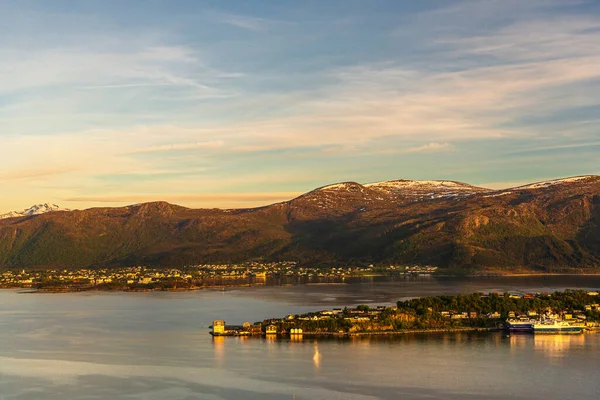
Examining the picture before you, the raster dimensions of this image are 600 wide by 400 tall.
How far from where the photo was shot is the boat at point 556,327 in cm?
5422

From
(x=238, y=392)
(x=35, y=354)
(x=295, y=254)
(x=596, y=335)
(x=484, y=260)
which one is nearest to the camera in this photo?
(x=238, y=392)

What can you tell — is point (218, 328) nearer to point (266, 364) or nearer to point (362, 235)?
point (266, 364)

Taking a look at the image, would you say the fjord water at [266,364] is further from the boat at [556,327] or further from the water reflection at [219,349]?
the boat at [556,327]

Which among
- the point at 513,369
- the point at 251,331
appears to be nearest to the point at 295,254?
the point at 251,331

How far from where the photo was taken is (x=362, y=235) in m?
166

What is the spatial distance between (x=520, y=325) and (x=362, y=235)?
11071 cm

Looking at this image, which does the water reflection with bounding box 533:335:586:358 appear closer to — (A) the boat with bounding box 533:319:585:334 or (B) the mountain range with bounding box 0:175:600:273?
(A) the boat with bounding box 533:319:585:334

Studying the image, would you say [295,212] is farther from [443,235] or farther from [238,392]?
[238,392]

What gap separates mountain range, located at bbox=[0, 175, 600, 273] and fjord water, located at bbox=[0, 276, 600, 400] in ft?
265

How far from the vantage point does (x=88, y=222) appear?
636 feet

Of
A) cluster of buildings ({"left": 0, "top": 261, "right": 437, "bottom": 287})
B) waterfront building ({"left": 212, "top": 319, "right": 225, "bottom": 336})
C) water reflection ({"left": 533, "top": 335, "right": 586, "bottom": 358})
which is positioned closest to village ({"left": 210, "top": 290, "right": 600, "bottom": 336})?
waterfront building ({"left": 212, "top": 319, "right": 225, "bottom": 336})

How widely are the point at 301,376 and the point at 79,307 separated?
42.1 metres

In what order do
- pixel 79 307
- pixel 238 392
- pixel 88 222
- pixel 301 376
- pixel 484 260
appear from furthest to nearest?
pixel 88 222 < pixel 484 260 < pixel 79 307 < pixel 301 376 < pixel 238 392

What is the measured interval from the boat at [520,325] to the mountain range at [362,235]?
7438 cm
